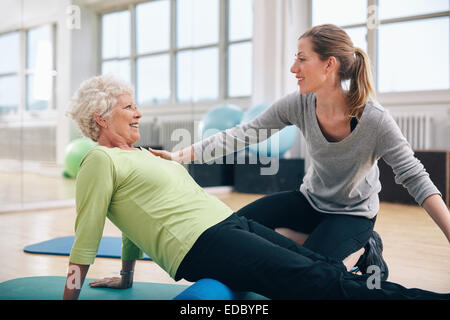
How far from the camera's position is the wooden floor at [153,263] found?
1983 millimetres

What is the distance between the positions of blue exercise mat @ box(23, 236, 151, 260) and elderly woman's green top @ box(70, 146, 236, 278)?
97 cm

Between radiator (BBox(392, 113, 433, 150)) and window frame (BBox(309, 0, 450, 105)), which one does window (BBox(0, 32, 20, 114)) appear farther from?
radiator (BBox(392, 113, 433, 150))

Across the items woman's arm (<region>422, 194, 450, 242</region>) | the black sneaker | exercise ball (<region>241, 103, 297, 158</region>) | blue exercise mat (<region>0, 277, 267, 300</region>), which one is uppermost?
exercise ball (<region>241, 103, 297, 158</region>)

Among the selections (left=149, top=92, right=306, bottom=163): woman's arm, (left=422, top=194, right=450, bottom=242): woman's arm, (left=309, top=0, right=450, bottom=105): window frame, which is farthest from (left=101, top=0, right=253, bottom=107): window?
(left=422, top=194, right=450, bottom=242): woman's arm

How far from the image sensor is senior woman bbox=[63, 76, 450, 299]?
4.10ft

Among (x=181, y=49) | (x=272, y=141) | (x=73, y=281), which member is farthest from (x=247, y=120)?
(x=73, y=281)

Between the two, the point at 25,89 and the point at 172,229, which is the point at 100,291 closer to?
the point at 172,229

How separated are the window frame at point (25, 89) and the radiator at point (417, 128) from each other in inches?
127

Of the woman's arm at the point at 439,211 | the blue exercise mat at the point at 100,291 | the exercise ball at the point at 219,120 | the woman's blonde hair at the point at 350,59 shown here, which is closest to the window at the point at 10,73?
the exercise ball at the point at 219,120

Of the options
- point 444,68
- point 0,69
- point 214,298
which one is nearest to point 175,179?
point 214,298

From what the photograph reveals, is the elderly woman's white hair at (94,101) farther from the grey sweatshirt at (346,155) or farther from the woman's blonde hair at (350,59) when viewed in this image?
the woman's blonde hair at (350,59)

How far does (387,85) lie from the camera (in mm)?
5039
